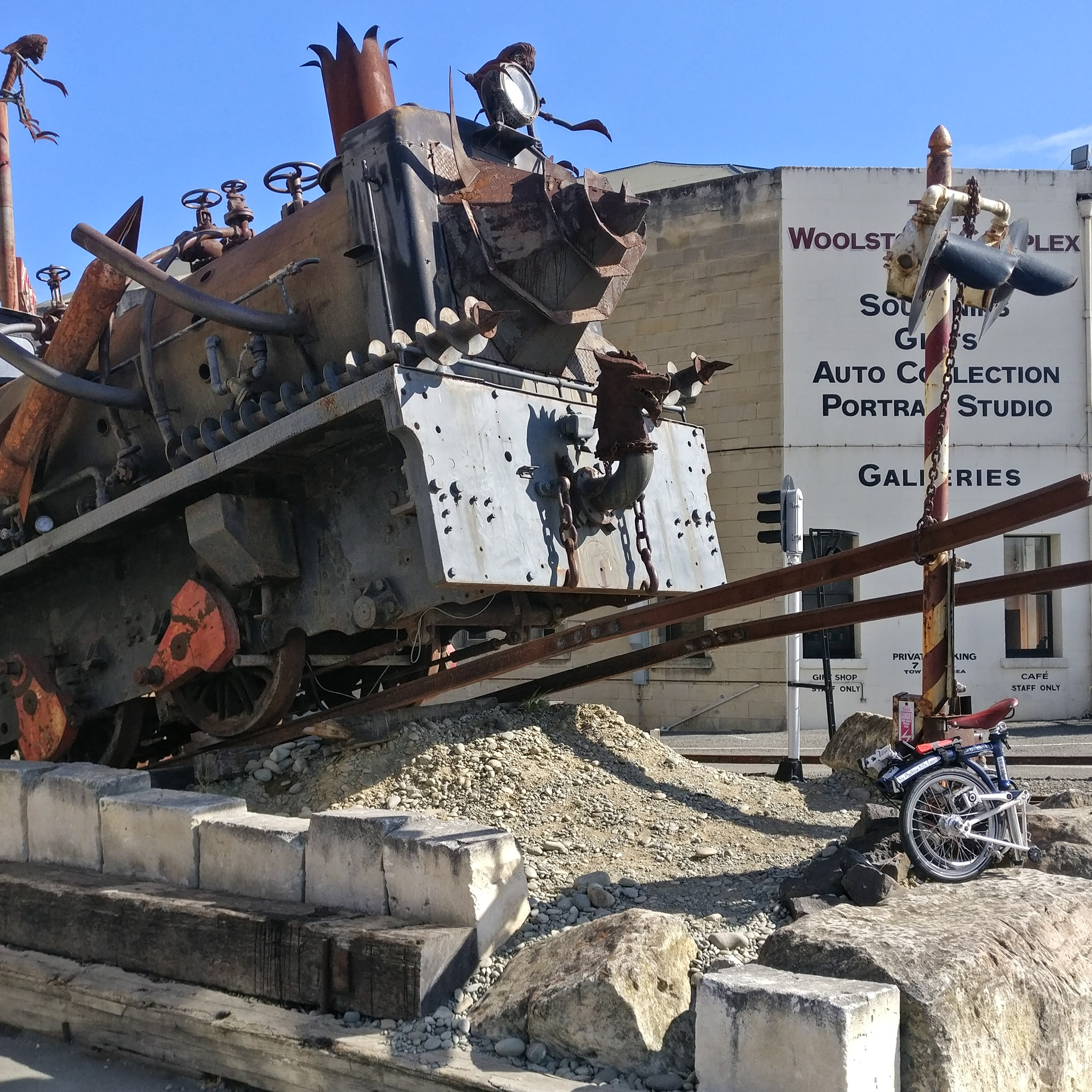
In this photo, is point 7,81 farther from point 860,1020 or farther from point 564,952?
point 860,1020

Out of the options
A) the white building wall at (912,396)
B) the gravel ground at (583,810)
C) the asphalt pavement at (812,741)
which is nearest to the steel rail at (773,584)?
the gravel ground at (583,810)

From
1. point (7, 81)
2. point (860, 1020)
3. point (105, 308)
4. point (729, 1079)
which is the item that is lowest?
point (729, 1079)

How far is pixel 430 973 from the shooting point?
12.1 ft

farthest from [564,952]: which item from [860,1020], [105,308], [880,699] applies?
[880,699]

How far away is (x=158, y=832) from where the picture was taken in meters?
4.88

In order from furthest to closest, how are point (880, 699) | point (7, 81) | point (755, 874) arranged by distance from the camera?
point (880, 699) < point (7, 81) < point (755, 874)

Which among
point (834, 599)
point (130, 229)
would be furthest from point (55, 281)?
point (834, 599)

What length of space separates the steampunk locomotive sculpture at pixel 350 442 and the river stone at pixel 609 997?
6.25 feet

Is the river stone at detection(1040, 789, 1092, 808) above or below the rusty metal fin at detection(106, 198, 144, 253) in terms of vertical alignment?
below

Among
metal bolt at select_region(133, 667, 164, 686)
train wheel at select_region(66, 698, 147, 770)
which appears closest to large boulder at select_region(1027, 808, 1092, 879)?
metal bolt at select_region(133, 667, 164, 686)

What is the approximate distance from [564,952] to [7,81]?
884cm

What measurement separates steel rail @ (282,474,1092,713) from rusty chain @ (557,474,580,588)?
0.89 feet

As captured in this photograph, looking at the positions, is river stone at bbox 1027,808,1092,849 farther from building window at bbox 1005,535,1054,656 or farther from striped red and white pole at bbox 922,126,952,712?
building window at bbox 1005,535,1054,656

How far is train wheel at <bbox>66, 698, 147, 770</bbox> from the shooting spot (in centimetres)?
689
